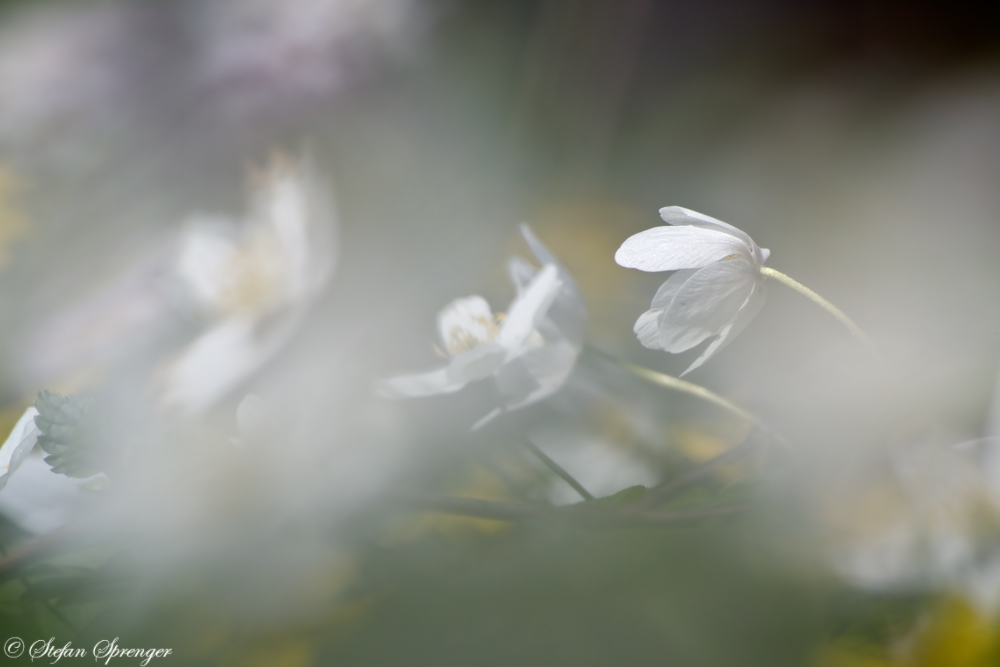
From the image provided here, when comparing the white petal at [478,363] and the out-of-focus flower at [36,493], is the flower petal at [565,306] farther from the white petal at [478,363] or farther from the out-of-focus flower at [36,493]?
the out-of-focus flower at [36,493]

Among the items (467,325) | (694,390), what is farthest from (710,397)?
(467,325)

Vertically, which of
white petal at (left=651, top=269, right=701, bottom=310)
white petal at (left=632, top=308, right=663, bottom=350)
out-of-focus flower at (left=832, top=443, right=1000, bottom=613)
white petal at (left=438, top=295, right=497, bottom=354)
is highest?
white petal at (left=438, top=295, right=497, bottom=354)

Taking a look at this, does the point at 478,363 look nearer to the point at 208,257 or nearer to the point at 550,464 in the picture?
the point at 550,464

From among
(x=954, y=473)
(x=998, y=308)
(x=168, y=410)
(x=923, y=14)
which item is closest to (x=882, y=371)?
(x=954, y=473)

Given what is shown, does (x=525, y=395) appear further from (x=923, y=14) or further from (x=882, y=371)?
(x=923, y=14)

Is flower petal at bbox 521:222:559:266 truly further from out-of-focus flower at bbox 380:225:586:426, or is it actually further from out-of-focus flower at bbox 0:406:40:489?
out-of-focus flower at bbox 0:406:40:489

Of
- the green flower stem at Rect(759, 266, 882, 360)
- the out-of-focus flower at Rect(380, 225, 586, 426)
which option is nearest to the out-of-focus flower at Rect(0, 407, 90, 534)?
the out-of-focus flower at Rect(380, 225, 586, 426)

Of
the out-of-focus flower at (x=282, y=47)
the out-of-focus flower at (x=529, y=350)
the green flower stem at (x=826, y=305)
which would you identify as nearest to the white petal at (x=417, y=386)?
the out-of-focus flower at (x=529, y=350)
